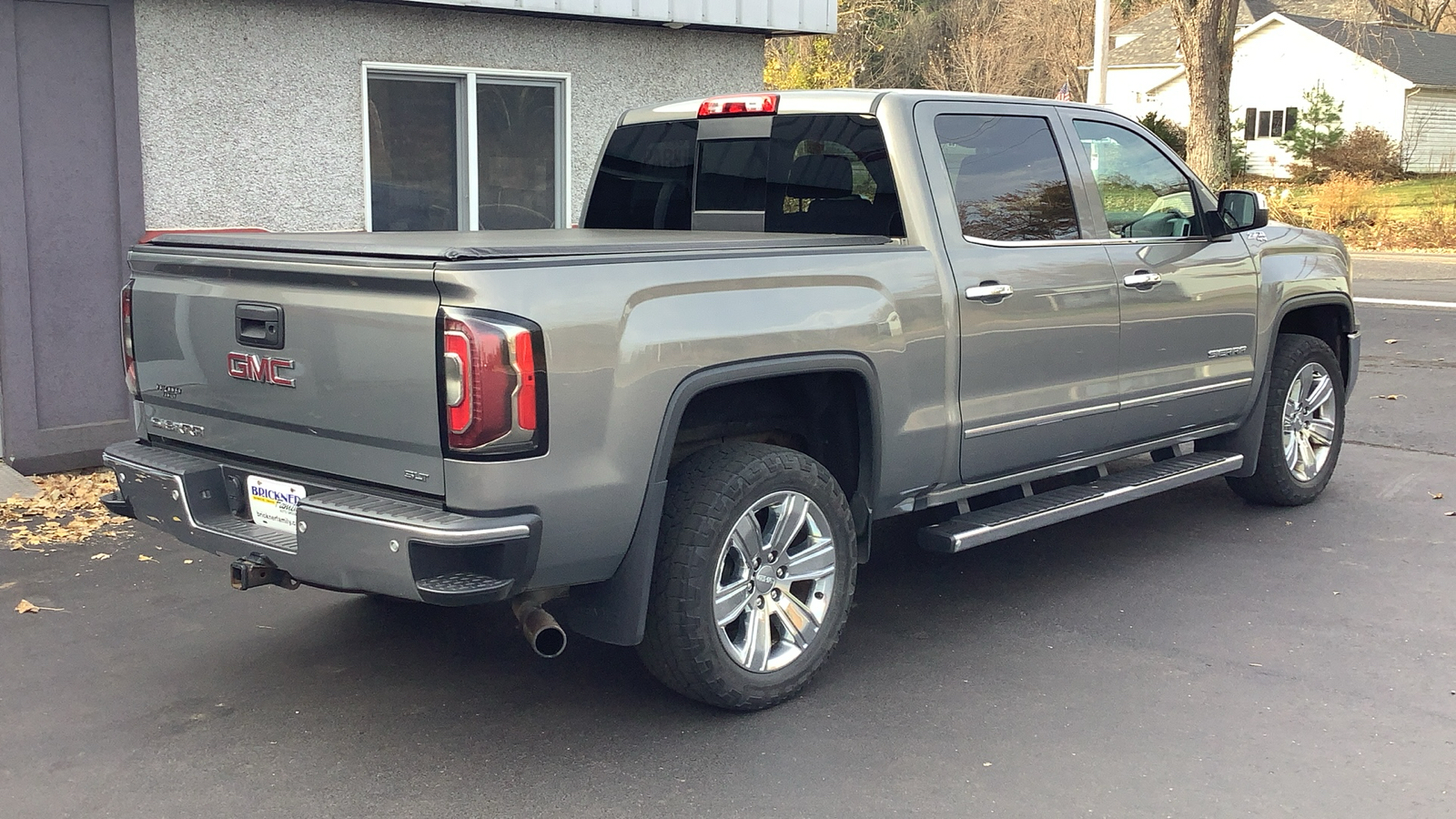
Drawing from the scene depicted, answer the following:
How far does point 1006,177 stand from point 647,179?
5.20ft

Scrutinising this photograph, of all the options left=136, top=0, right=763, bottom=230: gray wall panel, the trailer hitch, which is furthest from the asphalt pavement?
left=136, top=0, right=763, bottom=230: gray wall panel

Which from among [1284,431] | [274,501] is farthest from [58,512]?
[1284,431]

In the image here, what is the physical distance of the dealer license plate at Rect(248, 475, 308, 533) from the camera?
3.97 m

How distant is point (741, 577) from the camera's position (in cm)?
425

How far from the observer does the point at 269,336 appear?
156 inches

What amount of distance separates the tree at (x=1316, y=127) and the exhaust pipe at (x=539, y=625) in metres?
43.5

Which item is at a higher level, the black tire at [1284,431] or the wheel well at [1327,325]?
the wheel well at [1327,325]

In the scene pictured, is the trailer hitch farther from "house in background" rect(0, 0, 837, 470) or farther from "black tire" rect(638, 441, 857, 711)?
"house in background" rect(0, 0, 837, 470)

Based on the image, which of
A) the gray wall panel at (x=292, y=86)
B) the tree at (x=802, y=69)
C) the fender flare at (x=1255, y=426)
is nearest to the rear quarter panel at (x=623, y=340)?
the fender flare at (x=1255, y=426)

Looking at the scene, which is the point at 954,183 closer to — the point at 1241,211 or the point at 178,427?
the point at 1241,211

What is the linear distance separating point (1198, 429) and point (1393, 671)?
1744 mm

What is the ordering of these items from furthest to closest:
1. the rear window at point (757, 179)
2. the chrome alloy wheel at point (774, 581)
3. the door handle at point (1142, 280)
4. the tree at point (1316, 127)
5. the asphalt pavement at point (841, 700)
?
the tree at point (1316, 127) < the door handle at point (1142, 280) < the rear window at point (757, 179) < the chrome alloy wheel at point (774, 581) < the asphalt pavement at point (841, 700)

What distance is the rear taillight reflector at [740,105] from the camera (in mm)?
5282

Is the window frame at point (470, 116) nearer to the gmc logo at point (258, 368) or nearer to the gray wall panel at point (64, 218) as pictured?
the gray wall panel at point (64, 218)
